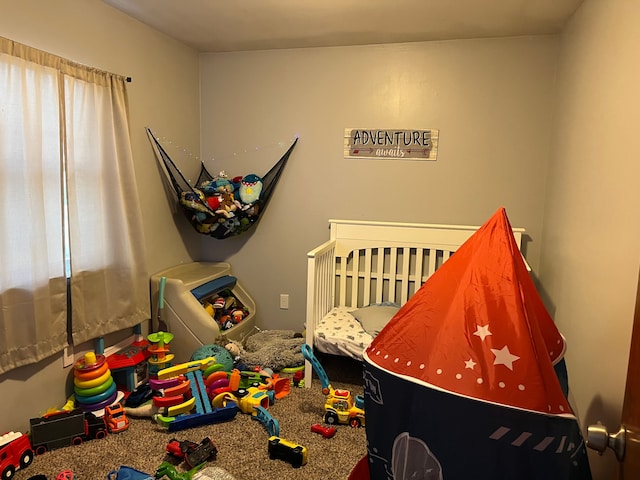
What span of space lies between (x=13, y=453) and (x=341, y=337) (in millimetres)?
1664

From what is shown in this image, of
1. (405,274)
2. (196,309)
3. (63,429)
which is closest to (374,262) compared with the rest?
(405,274)

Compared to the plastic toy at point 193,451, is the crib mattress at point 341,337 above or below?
above

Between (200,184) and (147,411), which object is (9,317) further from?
(200,184)

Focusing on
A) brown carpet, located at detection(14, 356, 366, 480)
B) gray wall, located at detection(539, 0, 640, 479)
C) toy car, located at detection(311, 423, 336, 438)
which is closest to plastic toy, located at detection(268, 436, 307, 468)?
brown carpet, located at detection(14, 356, 366, 480)

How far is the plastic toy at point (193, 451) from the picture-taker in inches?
77.4

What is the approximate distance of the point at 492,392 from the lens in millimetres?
1116

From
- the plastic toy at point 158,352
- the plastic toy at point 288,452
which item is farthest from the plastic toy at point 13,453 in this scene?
the plastic toy at point 288,452

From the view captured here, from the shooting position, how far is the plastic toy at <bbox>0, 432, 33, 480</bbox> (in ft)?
6.19

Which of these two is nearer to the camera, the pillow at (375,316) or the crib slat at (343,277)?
the pillow at (375,316)

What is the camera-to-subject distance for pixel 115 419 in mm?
2275

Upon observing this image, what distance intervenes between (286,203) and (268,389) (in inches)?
56.2

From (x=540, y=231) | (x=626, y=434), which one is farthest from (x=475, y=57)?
(x=626, y=434)

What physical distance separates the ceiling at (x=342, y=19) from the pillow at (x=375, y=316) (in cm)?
180

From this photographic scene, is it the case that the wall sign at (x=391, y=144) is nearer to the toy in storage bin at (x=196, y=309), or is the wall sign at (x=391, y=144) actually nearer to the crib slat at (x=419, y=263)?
the crib slat at (x=419, y=263)
